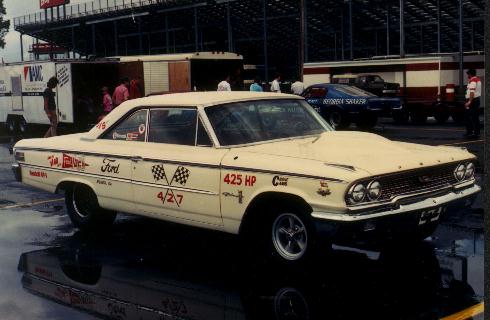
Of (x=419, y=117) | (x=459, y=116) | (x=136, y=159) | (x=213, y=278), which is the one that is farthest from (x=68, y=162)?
(x=419, y=117)

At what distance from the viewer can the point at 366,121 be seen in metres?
24.4

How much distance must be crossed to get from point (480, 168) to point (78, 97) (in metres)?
14.4

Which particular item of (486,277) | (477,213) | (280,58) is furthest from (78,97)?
(280,58)

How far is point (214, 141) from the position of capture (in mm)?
6750

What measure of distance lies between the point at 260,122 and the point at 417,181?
5.67 ft

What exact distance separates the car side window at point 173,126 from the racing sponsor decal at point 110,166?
452 millimetres

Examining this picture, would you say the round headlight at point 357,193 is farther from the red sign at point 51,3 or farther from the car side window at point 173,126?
the red sign at point 51,3

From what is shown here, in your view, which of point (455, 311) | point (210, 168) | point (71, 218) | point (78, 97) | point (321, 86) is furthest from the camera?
point (321, 86)

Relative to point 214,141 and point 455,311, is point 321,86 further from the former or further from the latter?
point 455,311

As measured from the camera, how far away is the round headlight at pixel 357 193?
18.5 ft

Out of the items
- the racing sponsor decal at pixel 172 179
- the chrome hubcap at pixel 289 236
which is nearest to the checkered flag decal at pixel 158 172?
the racing sponsor decal at pixel 172 179

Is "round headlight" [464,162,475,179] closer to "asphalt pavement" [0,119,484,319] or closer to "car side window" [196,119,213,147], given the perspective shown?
"asphalt pavement" [0,119,484,319]

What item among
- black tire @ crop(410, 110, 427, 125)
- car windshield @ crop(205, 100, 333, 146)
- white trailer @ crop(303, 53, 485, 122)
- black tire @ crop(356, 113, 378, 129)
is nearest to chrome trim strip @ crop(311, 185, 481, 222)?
car windshield @ crop(205, 100, 333, 146)

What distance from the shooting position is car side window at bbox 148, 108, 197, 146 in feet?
23.1
